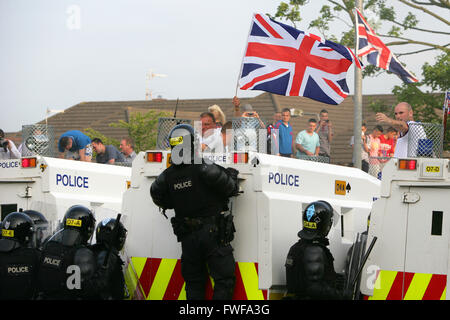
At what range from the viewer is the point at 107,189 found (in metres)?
9.45

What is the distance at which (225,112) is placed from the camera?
35250 mm

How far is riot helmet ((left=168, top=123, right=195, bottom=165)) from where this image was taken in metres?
6.79

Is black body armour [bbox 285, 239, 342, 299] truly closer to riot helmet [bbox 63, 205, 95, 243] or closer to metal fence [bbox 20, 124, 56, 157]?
riot helmet [bbox 63, 205, 95, 243]

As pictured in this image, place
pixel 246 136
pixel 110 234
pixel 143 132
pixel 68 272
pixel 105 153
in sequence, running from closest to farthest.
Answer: pixel 68 272 < pixel 110 234 < pixel 246 136 < pixel 105 153 < pixel 143 132

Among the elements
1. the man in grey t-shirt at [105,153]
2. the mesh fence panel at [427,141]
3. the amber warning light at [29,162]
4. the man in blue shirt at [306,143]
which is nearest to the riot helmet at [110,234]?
the amber warning light at [29,162]

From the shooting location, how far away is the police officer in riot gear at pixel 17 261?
662 centimetres

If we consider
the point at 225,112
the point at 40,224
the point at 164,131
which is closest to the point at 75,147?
the point at 40,224

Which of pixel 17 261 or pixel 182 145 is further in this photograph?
pixel 182 145

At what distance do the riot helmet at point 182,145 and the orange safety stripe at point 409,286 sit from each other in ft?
7.06

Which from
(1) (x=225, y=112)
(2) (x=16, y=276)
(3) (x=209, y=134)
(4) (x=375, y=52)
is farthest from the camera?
(1) (x=225, y=112)

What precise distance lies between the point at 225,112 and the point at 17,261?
28.8 meters

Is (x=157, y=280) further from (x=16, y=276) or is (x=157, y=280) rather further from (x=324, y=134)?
(x=324, y=134)

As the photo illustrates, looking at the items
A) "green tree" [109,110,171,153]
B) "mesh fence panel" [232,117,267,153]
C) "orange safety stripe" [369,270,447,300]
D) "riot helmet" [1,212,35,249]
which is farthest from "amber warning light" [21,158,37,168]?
"green tree" [109,110,171,153]
